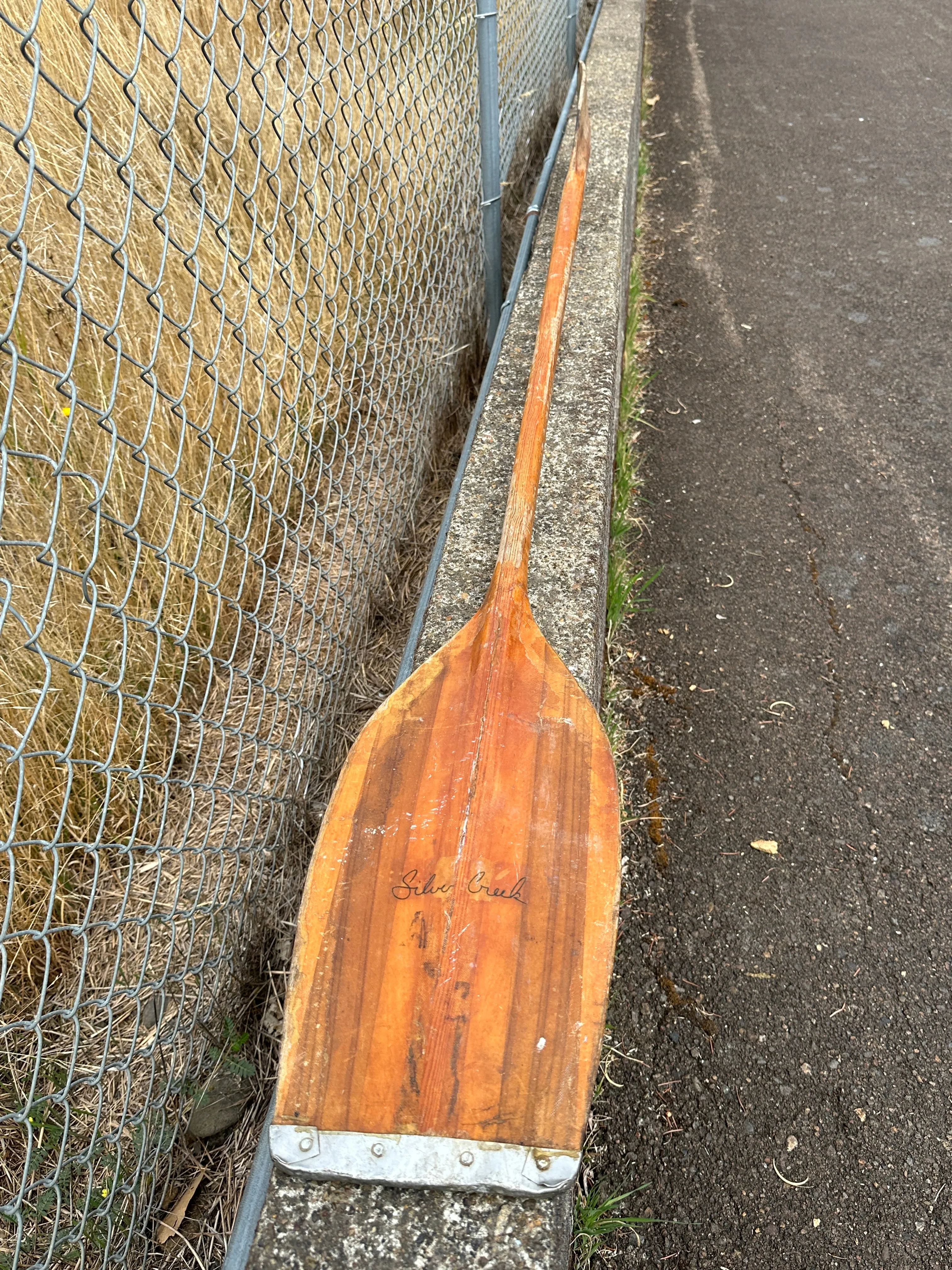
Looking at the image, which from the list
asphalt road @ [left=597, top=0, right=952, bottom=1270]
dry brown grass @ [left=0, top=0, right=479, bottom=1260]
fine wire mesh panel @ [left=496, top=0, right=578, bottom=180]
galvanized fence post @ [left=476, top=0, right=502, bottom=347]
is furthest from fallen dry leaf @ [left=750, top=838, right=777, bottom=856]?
fine wire mesh panel @ [left=496, top=0, right=578, bottom=180]

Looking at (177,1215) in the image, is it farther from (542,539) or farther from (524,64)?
(524,64)

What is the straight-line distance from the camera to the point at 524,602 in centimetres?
181

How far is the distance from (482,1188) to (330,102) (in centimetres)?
356

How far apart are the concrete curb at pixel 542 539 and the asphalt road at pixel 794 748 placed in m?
0.35

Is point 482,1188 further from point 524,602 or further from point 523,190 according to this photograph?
point 523,190

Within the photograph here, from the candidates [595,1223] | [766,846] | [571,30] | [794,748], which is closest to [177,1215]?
[595,1223]

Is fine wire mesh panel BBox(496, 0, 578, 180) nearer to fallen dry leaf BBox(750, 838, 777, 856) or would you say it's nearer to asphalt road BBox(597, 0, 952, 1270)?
asphalt road BBox(597, 0, 952, 1270)

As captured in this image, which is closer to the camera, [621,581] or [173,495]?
[173,495]

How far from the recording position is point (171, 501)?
7.23ft

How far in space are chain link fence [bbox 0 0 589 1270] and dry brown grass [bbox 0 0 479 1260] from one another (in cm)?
1

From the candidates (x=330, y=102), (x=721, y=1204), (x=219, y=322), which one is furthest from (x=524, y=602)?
(x=330, y=102)

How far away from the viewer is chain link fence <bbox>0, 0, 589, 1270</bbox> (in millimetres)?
1412

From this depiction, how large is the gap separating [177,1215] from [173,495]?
1.61 metres

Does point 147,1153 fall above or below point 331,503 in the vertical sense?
below
